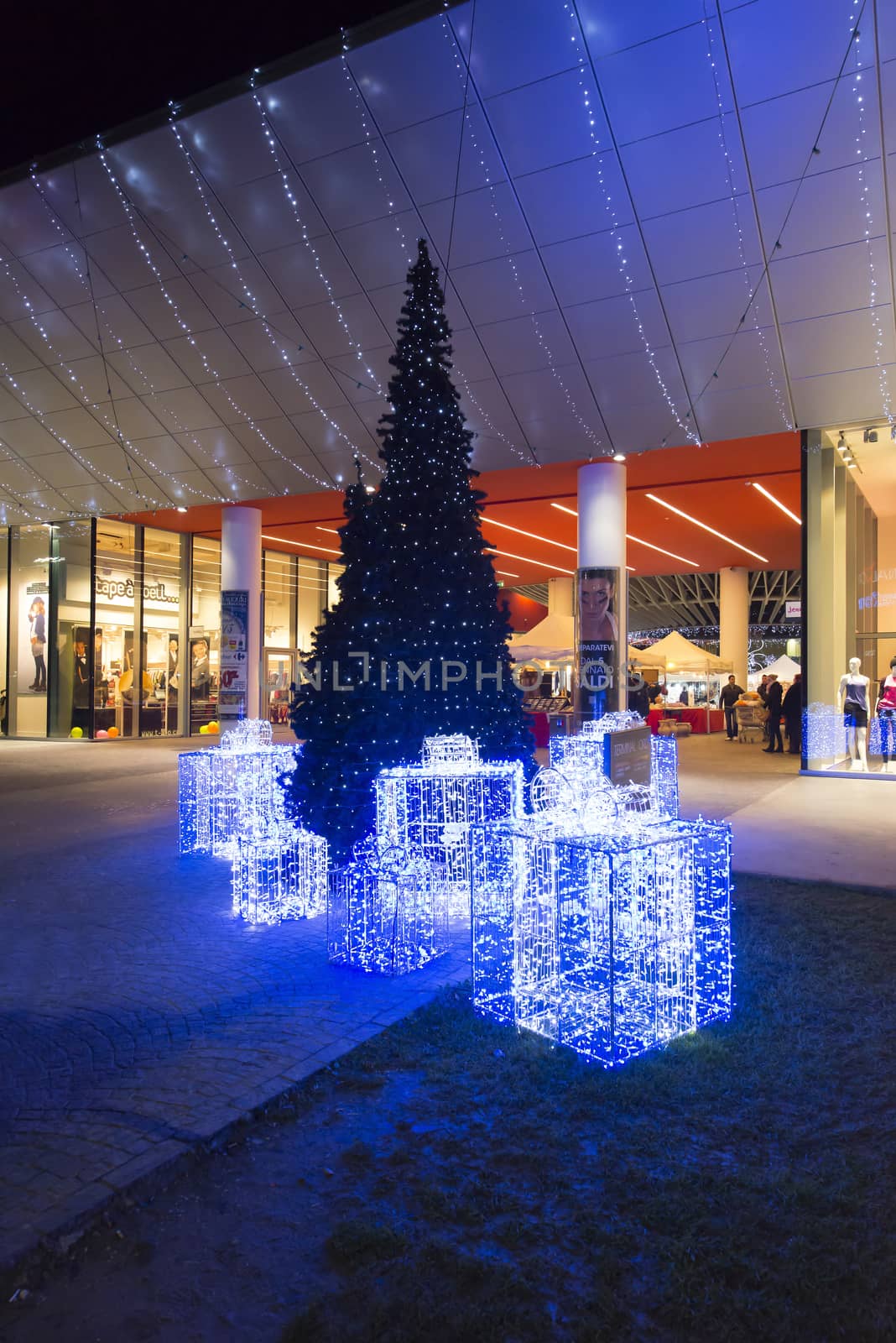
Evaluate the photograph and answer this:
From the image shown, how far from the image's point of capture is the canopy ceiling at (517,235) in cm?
1063

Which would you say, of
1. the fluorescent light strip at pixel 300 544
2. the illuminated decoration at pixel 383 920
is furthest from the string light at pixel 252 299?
the illuminated decoration at pixel 383 920

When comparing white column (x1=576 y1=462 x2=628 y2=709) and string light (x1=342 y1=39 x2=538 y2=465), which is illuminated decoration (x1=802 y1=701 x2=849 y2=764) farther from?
string light (x1=342 y1=39 x2=538 y2=465)

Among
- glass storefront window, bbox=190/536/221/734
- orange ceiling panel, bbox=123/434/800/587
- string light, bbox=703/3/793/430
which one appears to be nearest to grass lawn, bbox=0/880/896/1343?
string light, bbox=703/3/793/430

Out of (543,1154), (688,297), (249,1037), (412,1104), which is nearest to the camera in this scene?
(543,1154)

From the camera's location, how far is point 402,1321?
2213 mm

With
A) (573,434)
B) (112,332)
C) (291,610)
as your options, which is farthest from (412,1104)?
(291,610)

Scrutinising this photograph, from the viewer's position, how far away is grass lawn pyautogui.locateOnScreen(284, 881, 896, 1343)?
2.25 meters

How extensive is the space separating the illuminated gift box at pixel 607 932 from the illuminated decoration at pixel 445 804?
162cm

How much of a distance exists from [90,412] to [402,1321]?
779 inches

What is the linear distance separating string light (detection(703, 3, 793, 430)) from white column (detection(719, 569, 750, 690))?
53.3 feet

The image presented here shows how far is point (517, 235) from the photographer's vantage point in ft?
41.3

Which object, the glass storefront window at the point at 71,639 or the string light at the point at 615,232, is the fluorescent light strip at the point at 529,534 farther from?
the glass storefront window at the point at 71,639

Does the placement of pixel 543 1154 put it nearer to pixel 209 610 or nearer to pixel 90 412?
pixel 90 412

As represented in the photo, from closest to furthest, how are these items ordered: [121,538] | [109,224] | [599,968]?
[599,968], [109,224], [121,538]
